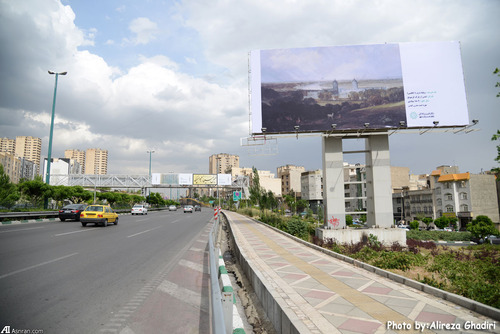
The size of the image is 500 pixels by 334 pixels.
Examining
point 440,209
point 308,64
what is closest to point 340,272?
point 308,64

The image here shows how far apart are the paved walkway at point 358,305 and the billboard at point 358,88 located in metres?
13.9

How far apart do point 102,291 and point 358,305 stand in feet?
15.9

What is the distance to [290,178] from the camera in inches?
4811

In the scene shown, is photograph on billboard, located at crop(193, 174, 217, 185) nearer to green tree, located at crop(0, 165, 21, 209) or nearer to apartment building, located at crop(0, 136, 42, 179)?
green tree, located at crop(0, 165, 21, 209)

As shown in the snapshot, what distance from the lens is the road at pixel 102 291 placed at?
14.4 feet

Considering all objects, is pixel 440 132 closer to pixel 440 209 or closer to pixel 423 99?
pixel 423 99

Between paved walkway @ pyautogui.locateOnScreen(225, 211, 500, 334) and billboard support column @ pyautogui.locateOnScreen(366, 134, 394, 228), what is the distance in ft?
40.0

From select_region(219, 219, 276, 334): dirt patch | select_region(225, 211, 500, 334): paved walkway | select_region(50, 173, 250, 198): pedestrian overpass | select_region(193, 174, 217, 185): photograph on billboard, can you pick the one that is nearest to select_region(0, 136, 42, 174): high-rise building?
select_region(50, 173, 250, 198): pedestrian overpass

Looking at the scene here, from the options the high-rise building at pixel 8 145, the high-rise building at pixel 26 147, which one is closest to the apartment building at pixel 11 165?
the high-rise building at pixel 8 145

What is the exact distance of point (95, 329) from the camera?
13.7 feet

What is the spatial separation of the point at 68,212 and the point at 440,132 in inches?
1145

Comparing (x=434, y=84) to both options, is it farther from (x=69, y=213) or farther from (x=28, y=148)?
(x=28, y=148)

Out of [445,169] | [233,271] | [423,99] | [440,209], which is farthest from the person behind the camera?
[445,169]

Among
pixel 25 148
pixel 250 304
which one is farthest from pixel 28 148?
→ pixel 250 304
